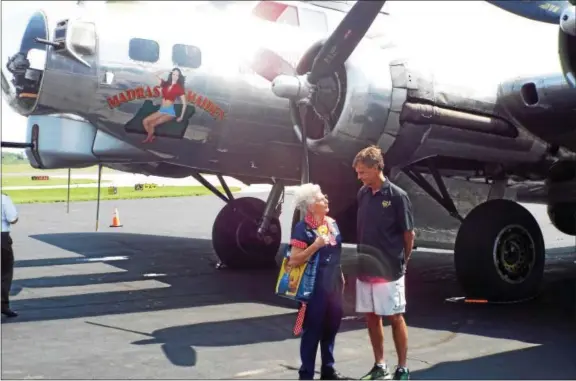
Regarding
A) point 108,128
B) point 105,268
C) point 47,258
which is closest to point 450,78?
point 108,128

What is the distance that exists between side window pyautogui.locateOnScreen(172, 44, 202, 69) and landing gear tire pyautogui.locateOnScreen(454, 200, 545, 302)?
164 inches

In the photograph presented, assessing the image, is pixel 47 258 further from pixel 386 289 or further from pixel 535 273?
pixel 386 289

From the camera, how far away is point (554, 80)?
8922 millimetres

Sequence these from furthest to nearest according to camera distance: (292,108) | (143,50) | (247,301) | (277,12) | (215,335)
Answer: (277,12), (247,301), (143,50), (292,108), (215,335)

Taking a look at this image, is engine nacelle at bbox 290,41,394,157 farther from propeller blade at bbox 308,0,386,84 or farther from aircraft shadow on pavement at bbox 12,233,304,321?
aircraft shadow on pavement at bbox 12,233,304,321

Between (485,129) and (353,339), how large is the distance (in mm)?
3584

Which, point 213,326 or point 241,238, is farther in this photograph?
point 241,238

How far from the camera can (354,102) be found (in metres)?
8.67

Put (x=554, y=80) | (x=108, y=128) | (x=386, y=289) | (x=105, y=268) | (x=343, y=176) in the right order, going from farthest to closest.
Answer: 1. (x=105, y=268)
2. (x=343, y=176)
3. (x=108, y=128)
4. (x=554, y=80)
5. (x=386, y=289)

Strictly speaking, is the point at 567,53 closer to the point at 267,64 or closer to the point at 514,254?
the point at 514,254

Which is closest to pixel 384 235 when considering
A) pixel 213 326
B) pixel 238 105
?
pixel 213 326

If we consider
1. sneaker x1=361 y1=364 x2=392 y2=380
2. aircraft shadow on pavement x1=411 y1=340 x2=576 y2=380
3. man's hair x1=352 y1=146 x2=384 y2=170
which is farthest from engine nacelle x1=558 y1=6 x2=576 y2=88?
sneaker x1=361 y1=364 x2=392 y2=380

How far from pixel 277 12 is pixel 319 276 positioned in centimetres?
631

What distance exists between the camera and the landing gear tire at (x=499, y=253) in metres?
9.34
